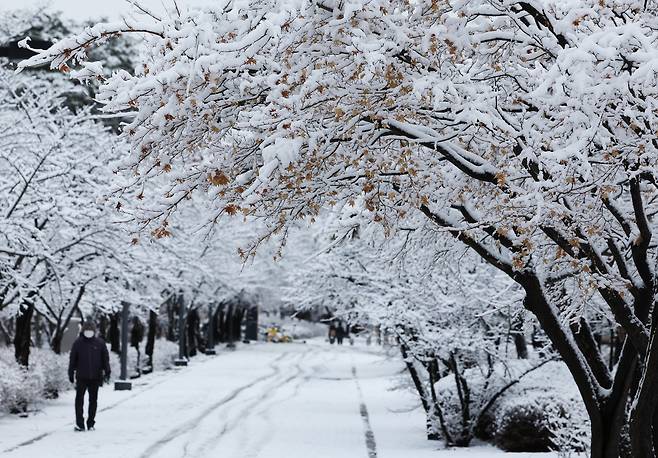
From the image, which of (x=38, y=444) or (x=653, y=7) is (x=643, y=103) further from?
(x=38, y=444)

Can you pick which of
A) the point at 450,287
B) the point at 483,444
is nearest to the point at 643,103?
the point at 450,287

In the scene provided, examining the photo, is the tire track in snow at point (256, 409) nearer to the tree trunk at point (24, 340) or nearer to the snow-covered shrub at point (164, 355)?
the snow-covered shrub at point (164, 355)

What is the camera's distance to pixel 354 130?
6.40 meters

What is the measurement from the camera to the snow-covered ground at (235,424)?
1288 cm

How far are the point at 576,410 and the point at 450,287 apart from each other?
2.77m

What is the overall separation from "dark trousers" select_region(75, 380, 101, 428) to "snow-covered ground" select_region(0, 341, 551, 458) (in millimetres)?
218

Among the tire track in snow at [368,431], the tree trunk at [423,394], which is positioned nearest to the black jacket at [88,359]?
the tire track in snow at [368,431]

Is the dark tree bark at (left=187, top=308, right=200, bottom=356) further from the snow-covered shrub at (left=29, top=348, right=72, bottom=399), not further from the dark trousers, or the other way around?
the dark trousers

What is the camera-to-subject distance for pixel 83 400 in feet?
48.5

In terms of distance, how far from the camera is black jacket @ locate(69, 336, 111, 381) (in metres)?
15.1

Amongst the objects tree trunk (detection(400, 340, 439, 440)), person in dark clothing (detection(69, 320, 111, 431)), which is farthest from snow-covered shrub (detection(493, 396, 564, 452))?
person in dark clothing (detection(69, 320, 111, 431))

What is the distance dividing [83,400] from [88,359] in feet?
2.46

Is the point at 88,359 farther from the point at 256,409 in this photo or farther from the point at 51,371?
the point at 51,371

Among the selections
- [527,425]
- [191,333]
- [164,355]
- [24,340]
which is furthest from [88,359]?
[191,333]
